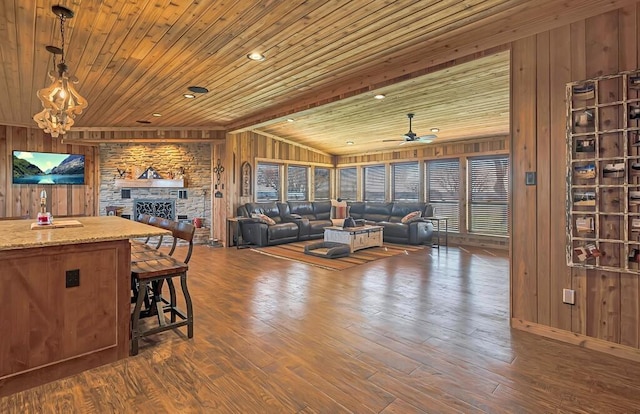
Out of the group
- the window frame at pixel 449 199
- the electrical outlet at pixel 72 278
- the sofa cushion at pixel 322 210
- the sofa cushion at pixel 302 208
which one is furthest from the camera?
the sofa cushion at pixel 322 210

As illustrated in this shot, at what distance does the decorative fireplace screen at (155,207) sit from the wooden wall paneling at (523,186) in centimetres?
717

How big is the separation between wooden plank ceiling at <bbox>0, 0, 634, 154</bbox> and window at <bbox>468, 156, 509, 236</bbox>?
167 centimetres

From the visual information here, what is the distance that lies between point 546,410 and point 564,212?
A: 161cm

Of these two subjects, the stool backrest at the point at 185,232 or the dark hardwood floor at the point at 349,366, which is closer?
the dark hardwood floor at the point at 349,366

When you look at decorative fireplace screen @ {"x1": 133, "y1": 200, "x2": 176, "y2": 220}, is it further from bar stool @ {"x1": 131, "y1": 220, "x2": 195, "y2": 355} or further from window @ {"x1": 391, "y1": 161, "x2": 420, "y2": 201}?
window @ {"x1": 391, "y1": 161, "x2": 420, "y2": 201}

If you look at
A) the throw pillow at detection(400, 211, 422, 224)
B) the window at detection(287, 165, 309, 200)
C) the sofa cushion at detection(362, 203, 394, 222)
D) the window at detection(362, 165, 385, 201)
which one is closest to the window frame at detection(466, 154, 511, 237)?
the throw pillow at detection(400, 211, 422, 224)

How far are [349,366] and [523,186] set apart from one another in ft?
7.21

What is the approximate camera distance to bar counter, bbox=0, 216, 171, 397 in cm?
205

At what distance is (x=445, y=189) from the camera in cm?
841

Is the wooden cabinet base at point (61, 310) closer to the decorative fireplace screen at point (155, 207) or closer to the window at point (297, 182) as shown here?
the decorative fireplace screen at point (155, 207)

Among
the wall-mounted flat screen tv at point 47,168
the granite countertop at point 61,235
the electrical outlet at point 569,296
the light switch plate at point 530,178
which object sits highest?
the wall-mounted flat screen tv at point 47,168

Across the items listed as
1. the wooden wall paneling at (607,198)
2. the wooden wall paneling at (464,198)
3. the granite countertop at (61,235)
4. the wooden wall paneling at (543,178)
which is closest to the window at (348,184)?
the wooden wall paneling at (464,198)

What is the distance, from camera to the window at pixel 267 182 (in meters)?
8.78

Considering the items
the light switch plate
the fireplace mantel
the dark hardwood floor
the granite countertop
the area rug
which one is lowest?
the dark hardwood floor
